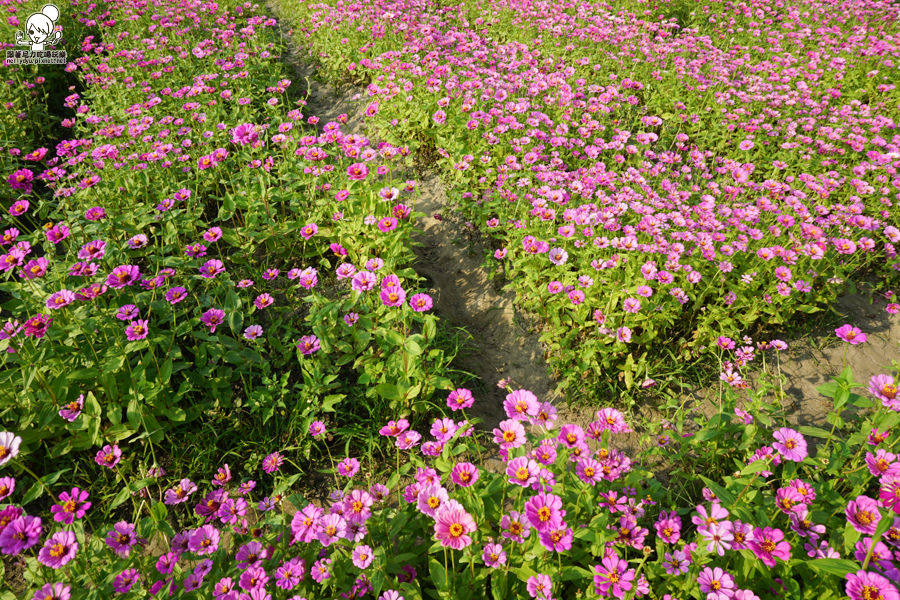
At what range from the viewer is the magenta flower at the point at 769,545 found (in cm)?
166

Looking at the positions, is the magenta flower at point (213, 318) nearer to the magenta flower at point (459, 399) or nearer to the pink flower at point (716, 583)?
the magenta flower at point (459, 399)

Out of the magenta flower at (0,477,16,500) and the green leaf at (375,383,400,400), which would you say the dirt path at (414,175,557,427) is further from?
the magenta flower at (0,477,16,500)

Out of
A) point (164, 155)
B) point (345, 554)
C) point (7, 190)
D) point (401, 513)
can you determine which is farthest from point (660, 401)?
point (7, 190)

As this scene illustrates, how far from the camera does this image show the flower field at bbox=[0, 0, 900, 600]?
1.87 metres

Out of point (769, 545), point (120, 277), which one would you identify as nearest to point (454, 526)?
point (769, 545)

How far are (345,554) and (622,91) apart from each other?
6746 millimetres

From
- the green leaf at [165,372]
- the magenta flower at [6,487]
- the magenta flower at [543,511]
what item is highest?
the magenta flower at [6,487]

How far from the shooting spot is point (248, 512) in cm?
265

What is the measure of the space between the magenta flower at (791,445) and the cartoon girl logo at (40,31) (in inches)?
388

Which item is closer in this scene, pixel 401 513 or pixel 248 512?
pixel 401 513

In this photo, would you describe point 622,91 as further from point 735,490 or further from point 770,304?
point 735,490

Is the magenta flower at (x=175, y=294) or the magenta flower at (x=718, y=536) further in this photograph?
the magenta flower at (x=175, y=294)

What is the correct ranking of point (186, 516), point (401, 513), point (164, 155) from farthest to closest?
point (164, 155) < point (186, 516) < point (401, 513)

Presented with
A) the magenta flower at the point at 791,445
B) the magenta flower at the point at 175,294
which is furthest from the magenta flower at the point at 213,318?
the magenta flower at the point at 791,445
